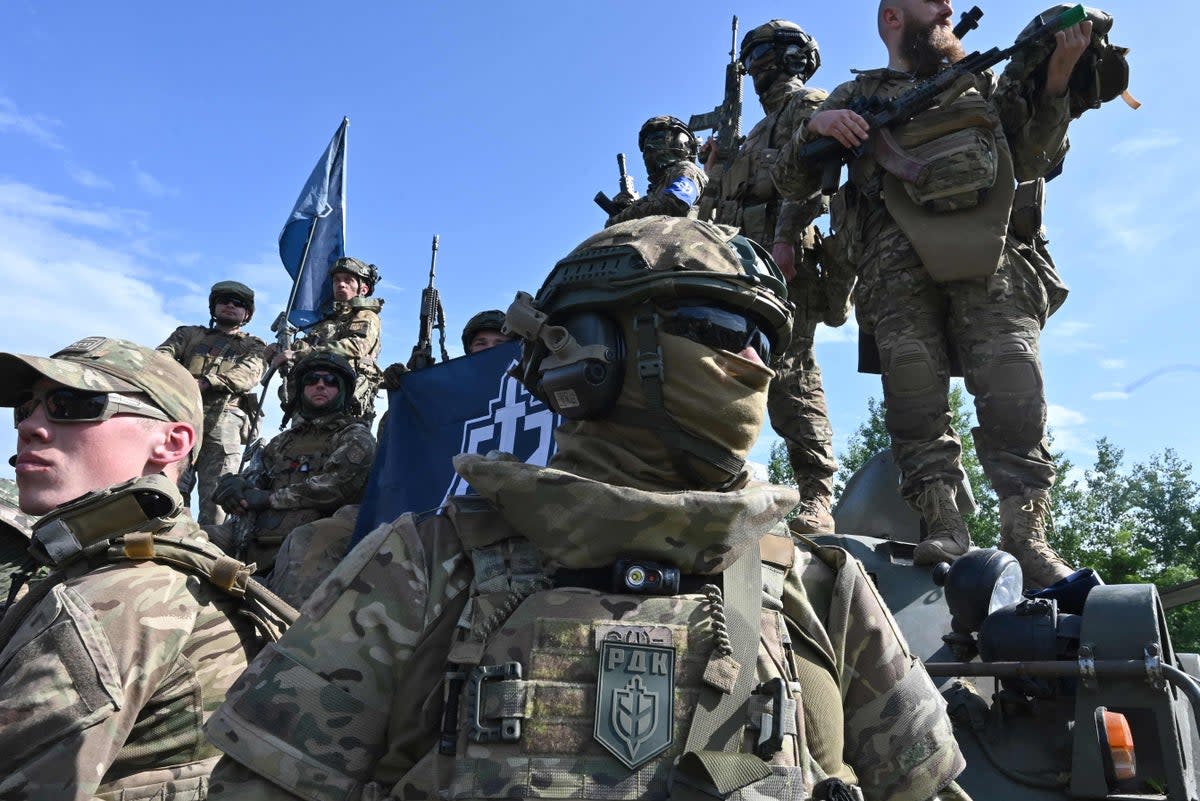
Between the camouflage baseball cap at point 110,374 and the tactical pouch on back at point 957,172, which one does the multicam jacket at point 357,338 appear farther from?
the camouflage baseball cap at point 110,374

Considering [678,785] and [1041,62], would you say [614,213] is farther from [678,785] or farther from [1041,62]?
[678,785]

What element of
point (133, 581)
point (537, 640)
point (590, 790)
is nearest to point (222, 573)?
point (133, 581)

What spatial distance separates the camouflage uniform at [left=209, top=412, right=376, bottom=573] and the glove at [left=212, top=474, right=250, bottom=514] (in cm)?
16

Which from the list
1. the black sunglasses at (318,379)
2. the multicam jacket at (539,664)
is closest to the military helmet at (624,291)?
the multicam jacket at (539,664)

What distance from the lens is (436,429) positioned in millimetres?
6980

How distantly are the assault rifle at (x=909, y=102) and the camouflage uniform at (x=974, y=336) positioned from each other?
0.35 ft

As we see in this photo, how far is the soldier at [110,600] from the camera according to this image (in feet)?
8.71

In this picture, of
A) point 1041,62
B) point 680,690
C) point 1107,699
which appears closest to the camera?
point 680,690

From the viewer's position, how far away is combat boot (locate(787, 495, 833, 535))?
19.2ft

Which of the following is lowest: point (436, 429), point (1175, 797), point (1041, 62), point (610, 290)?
point (1175, 797)

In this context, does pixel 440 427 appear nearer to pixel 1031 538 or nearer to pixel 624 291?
pixel 1031 538

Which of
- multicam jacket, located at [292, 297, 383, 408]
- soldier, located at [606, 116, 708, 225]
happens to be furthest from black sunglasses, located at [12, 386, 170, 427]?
multicam jacket, located at [292, 297, 383, 408]

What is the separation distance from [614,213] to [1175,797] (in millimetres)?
8343

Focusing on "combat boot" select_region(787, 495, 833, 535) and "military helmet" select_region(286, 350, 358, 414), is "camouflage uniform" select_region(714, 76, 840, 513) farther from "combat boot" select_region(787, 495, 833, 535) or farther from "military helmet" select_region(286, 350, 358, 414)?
"military helmet" select_region(286, 350, 358, 414)
